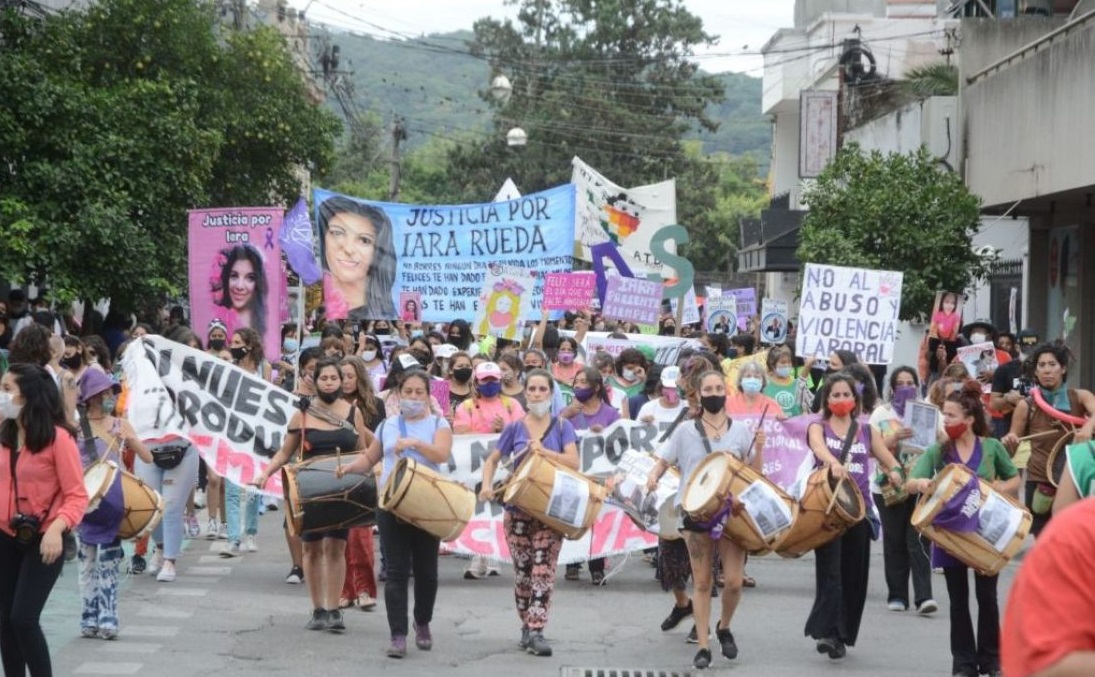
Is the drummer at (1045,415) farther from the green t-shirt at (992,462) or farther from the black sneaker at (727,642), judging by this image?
the black sneaker at (727,642)

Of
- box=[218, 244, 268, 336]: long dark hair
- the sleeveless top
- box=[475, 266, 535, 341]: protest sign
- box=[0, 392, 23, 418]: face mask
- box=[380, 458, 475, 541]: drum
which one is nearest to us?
box=[0, 392, 23, 418]: face mask

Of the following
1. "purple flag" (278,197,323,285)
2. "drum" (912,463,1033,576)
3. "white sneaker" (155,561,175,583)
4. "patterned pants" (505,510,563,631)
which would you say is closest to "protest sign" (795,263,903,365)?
"purple flag" (278,197,323,285)

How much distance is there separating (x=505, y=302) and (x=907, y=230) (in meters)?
6.29

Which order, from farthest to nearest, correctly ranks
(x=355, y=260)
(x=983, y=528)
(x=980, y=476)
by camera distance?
(x=355, y=260) < (x=980, y=476) < (x=983, y=528)

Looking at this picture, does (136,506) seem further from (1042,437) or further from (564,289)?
(564,289)

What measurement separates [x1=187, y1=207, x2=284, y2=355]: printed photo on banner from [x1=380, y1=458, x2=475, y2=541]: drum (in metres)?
9.61

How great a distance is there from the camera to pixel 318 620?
1116 cm

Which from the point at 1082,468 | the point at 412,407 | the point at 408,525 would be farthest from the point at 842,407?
the point at 1082,468

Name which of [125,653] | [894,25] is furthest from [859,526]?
[894,25]

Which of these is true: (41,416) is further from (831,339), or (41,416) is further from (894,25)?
(894,25)

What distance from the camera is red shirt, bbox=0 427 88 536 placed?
810 cm

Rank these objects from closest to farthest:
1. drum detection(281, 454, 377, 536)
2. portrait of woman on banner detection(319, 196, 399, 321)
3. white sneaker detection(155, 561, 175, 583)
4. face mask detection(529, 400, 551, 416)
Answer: drum detection(281, 454, 377, 536)
face mask detection(529, 400, 551, 416)
white sneaker detection(155, 561, 175, 583)
portrait of woman on banner detection(319, 196, 399, 321)

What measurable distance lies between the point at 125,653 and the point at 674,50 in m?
64.4

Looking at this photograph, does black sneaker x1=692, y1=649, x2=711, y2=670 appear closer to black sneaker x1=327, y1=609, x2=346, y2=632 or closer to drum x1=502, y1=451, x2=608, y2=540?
drum x1=502, y1=451, x2=608, y2=540
